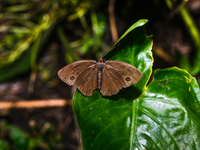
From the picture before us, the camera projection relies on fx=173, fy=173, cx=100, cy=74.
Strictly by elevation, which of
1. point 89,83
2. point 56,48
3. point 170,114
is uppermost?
point 56,48

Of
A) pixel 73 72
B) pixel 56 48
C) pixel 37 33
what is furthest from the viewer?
pixel 56 48

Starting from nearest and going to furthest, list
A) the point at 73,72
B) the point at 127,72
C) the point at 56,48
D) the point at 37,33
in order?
the point at 127,72
the point at 73,72
the point at 37,33
the point at 56,48

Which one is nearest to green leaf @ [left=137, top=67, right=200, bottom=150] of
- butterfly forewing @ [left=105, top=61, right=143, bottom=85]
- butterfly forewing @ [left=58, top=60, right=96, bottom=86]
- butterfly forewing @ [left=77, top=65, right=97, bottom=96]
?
butterfly forewing @ [left=105, top=61, right=143, bottom=85]

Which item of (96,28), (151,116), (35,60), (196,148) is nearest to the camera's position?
(196,148)

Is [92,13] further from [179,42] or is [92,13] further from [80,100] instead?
[80,100]

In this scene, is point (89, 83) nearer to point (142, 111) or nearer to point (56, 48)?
point (142, 111)

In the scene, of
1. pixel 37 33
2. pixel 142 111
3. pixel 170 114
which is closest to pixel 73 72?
pixel 142 111

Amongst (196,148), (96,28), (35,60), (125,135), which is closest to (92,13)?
(96,28)

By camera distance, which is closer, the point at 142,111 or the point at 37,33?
the point at 142,111
